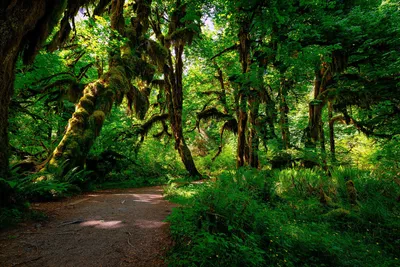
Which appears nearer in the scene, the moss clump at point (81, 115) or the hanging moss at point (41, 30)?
the hanging moss at point (41, 30)

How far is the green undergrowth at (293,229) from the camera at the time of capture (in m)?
2.53

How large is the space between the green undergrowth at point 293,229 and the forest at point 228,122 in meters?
0.03

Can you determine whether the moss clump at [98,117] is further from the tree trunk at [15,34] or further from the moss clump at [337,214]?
the moss clump at [337,214]

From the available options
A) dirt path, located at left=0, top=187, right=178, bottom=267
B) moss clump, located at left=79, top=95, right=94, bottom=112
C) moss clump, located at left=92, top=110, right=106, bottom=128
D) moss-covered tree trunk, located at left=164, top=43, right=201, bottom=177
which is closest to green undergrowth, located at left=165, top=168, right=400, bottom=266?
dirt path, located at left=0, top=187, right=178, bottom=267

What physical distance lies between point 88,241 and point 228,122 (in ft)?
39.9

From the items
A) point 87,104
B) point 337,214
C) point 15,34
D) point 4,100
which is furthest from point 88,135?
point 337,214

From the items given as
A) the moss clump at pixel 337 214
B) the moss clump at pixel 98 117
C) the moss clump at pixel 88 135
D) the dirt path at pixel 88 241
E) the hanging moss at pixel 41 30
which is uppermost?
the hanging moss at pixel 41 30

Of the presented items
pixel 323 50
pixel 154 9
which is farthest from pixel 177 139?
pixel 323 50

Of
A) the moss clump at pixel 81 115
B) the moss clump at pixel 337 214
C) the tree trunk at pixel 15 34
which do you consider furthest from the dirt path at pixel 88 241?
the moss clump at pixel 81 115

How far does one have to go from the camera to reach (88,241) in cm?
288

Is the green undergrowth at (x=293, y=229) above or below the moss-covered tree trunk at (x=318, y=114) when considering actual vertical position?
below

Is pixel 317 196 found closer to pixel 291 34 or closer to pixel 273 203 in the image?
pixel 273 203

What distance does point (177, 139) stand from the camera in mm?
13734

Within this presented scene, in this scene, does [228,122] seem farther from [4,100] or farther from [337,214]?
[4,100]
